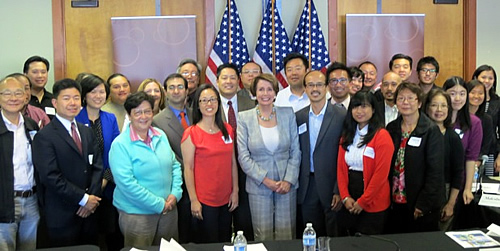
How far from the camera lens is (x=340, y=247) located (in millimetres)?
2357

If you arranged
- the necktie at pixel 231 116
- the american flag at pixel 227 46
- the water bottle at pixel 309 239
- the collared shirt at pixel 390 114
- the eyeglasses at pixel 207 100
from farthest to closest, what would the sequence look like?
the american flag at pixel 227 46
the collared shirt at pixel 390 114
the necktie at pixel 231 116
the eyeglasses at pixel 207 100
the water bottle at pixel 309 239

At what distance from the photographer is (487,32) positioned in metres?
6.06

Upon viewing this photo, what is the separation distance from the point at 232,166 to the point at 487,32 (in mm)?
4617

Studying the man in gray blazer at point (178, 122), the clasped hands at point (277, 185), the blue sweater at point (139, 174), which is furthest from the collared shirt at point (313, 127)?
the blue sweater at point (139, 174)

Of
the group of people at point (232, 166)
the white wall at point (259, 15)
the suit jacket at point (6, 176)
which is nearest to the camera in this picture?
the suit jacket at point (6, 176)

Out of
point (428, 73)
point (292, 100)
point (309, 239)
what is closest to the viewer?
point (309, 239)

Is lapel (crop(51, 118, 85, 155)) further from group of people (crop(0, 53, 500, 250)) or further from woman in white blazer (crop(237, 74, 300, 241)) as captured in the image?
woman in white blazer (crop(237, 74, 300, 241))

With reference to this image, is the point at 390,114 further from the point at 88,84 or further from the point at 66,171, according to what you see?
the point at 66,171

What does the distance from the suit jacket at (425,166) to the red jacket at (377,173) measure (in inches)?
6.7

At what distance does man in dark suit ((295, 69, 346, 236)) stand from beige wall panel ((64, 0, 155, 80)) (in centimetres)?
297

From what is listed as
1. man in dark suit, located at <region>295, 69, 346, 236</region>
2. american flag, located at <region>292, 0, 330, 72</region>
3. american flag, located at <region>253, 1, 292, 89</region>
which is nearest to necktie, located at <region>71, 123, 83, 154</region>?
man in dark suit, located at <region>295, 69, 346, 236</region>

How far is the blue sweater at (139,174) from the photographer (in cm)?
295

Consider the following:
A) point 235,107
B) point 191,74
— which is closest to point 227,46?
point 191,74

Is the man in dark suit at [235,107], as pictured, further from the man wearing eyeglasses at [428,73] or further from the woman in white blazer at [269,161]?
the man wearing eyeglasses at [428,73]
